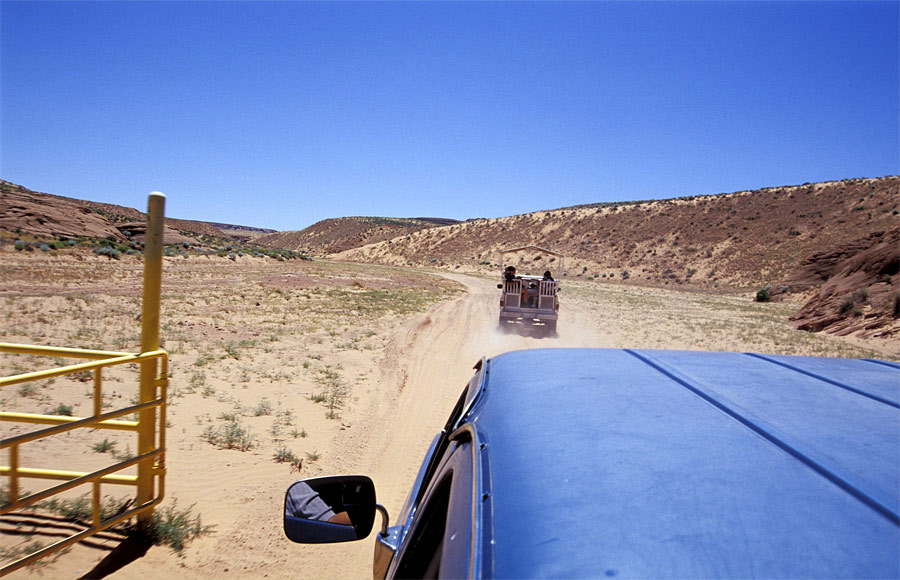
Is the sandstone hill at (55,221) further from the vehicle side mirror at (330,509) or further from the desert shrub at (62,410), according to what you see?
the vehicle side mirror at (330,509)

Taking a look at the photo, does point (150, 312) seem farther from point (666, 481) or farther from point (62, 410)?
point (62, 410)

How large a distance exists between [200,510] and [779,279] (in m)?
55.0

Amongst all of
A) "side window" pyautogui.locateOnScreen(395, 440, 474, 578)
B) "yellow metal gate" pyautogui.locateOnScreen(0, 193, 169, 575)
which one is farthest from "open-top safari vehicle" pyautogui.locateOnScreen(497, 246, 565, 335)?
"side window" pyautogui.locateOnScreen(395, 440, 474, 578)

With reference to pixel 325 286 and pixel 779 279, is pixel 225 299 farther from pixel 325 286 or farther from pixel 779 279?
pixel 779 279

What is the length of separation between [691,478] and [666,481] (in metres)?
0.07

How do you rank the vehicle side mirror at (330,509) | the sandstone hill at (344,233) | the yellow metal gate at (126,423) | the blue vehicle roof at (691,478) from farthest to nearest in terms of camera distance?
1. the sandstone hill at (344,233)
2. the yellow metal gate at (126,423)
3. the vehicle side mirror at (330,509)
4. the blue vehicle roof at (691,478)

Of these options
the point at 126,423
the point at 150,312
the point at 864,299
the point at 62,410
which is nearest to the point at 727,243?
the point at 864,299

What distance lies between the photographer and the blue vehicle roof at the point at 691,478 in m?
1.10

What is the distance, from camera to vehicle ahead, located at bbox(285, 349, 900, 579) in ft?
3.65

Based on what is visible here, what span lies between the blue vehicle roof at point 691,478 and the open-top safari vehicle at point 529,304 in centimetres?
1545

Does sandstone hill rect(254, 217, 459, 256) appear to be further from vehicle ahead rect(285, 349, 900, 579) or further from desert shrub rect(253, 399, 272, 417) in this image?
vehicle ahead rect(285, 349, 900, 579)

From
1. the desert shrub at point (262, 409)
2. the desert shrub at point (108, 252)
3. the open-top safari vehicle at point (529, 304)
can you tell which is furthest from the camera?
the desert shrub at point (108, 252)

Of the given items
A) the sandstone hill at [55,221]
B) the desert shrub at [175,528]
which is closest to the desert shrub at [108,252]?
the sandstone hill at [55,221]

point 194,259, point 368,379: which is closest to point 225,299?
point 368,379
